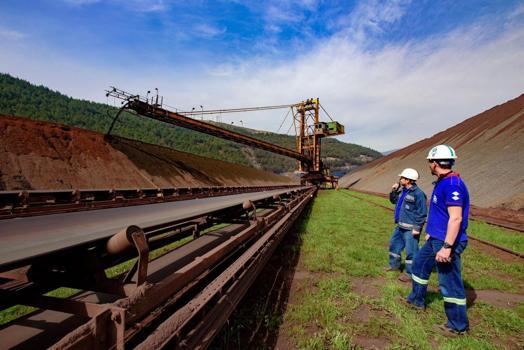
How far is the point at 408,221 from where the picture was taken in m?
4.54

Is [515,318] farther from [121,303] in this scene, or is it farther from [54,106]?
[54,106]

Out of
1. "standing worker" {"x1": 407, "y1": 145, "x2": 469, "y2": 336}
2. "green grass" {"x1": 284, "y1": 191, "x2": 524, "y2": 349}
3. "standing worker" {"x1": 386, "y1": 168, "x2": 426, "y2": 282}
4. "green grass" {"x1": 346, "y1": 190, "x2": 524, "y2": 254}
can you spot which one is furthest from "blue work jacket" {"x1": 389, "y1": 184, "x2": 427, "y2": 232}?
"green grass" {"x1": 346, "y1": 190, "x2": 524, "y2": 254}

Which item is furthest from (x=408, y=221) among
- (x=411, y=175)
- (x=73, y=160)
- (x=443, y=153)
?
(x=73, y=160)

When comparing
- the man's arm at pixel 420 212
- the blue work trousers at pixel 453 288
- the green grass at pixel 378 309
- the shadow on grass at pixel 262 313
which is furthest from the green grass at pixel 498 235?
the shadow on grass at pixel 262 313

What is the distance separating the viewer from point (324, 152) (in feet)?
476

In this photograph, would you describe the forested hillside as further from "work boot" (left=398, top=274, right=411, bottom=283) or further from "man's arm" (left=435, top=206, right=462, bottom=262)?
"man's arm" (left=435, top=206, right=462, bottom=262)

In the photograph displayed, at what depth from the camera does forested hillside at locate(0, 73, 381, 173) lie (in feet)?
196

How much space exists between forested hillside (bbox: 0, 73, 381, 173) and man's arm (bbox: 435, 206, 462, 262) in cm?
2611

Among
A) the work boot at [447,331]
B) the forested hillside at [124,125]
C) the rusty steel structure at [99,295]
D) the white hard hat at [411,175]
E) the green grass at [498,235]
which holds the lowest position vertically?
the work boot at [447,331]

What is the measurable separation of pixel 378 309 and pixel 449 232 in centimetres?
140

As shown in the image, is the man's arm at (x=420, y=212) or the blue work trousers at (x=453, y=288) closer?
the blue work trousers at (x=453, y=288)

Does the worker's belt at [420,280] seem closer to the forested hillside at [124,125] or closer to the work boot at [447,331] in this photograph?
the work boot at [447,331]

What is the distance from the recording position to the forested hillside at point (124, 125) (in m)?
59.8

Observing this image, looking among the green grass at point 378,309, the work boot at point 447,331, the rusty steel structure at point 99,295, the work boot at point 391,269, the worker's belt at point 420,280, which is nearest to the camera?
the rusty steel structure at point 99,295
